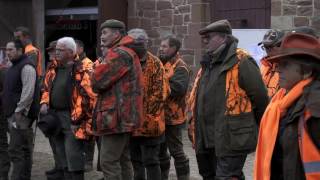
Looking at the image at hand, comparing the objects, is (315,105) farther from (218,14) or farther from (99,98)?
(218,14)

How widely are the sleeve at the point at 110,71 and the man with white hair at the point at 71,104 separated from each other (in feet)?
2.97

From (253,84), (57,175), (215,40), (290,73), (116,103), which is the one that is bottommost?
(57,175)

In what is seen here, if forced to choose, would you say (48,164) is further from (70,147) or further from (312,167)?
(312,167)

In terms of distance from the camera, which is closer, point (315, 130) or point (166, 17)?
point (315, 130)

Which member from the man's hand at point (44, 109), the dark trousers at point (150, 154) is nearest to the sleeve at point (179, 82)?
the dark trousers at point (150, 154)

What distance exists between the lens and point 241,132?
613cm

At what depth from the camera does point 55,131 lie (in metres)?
7.88

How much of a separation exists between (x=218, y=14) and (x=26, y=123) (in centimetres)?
689

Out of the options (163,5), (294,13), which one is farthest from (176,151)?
(163,5)

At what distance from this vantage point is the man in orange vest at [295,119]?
390 centimetres

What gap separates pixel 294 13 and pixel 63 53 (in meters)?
6.27

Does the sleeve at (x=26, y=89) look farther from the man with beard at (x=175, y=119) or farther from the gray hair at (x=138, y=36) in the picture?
the man with beard at (x=175, y=119)

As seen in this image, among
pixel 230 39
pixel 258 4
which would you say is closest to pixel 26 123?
pixel 230 39

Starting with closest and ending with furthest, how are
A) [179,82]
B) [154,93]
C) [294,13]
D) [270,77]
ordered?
[270,77] → [154,93] → [179,82] → [294,13]
